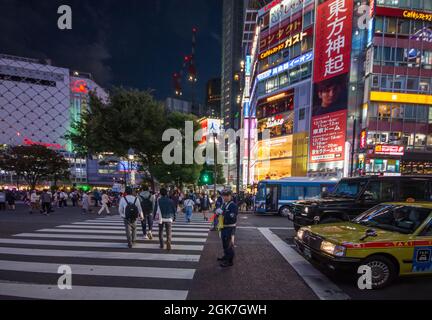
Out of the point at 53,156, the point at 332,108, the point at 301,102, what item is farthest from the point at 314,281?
the point at 53,156

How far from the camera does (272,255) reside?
6.78 m

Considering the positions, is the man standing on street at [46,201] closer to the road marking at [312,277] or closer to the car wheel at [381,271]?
the road marking at [312,277]

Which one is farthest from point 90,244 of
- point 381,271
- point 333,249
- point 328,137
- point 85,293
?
point 328,137

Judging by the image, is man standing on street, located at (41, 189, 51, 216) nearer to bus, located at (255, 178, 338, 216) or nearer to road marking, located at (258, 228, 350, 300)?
bus, located at (255, 178, 338, 216)

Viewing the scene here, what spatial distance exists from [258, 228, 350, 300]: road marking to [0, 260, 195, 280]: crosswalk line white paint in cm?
256

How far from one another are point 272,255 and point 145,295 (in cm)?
400

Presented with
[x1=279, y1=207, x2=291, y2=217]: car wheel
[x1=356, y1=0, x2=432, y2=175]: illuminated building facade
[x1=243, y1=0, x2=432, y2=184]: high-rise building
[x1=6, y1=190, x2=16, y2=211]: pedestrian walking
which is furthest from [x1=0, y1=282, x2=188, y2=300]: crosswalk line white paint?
[x1=356, y1=0, x2=432, y2=175]: illuminated building facade

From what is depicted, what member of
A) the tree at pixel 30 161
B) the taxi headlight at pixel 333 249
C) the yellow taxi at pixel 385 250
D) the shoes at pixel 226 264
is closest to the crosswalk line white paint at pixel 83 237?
the shoes at pixel 226 264

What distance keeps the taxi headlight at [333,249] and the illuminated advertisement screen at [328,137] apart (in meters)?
28.0

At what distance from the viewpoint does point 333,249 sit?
15.2 feet

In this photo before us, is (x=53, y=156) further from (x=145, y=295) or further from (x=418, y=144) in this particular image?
(x=418, y=144)

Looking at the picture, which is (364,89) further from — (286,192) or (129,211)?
(129,211)

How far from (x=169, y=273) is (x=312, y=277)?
3224 millimetres

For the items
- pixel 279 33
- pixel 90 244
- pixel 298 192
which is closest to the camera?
pixel 90 244
